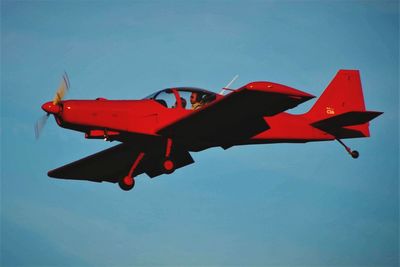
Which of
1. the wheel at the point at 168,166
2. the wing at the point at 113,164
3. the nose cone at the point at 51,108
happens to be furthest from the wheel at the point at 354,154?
the nose cone at the point at 51,108

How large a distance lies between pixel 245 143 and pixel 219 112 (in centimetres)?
225

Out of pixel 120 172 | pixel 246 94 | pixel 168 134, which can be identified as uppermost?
pixel 246 94

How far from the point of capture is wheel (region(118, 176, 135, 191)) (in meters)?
18.8

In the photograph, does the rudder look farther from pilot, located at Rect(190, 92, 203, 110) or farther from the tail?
pilot, located at Rect(190, 92, 203, 110)

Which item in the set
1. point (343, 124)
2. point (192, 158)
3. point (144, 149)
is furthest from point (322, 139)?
point (144, 149)

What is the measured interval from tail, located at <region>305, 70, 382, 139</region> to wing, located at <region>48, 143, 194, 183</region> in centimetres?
412

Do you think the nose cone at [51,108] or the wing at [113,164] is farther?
the wing at [113,164]

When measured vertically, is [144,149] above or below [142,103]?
below

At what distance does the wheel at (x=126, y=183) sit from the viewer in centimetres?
1884

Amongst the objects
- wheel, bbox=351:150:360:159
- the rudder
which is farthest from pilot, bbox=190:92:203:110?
wheel, bbox=351:150:360:159

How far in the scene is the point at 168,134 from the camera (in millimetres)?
17656

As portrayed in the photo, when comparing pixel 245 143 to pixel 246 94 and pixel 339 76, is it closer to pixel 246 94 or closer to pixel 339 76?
pixel 246 94

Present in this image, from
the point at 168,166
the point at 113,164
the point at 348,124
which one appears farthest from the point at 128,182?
the point at 348,124

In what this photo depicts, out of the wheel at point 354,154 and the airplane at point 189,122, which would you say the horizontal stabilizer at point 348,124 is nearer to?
the airplane at point 189,122
